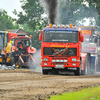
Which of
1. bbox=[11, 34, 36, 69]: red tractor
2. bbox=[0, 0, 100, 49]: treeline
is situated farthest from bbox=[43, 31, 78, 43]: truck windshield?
bbox=[0, 0, 100, 49]: treeline

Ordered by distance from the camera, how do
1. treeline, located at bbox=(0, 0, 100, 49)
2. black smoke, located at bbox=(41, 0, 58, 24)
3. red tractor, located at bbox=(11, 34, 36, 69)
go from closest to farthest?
red tractor, located at bbox=(11, 34, 36, 69) < black smoke, located at bbox=(41, 0, 58, 24) < treeline, located at bbox=(0, 0, 100, 49)

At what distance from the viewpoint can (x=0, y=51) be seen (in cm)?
3114

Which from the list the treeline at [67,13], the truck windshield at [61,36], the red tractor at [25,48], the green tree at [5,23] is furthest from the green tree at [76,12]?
the green tree at [5,23]

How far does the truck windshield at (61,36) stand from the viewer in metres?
21.2

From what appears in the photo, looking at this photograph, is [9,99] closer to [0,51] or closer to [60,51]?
[60,51]

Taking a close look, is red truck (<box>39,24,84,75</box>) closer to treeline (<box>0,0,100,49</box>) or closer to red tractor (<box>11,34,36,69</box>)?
red tractor (<box>11,34,36,69</box>)

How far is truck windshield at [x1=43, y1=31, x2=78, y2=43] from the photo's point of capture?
21.2 meters

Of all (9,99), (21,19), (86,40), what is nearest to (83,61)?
(86,40)

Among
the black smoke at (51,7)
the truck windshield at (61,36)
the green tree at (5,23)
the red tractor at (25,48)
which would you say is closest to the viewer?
the truck windshield at (61,36)

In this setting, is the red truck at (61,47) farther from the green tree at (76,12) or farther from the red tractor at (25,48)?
the green tree at (76,12)

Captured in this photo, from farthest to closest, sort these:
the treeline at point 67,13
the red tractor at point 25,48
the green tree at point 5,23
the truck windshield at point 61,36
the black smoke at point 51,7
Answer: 1. the green tree at point 5,23
2. the treeline at point 67,13
3. the black smoke at point 51,7
4. the red tractor at point 25,48
5. the truck windshield at point 61,36

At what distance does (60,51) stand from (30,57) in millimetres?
10294

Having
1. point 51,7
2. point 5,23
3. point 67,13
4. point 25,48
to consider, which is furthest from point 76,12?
point 5,23

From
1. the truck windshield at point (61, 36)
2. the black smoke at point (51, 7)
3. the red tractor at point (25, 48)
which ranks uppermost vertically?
the black smoke at point (51, 7)
